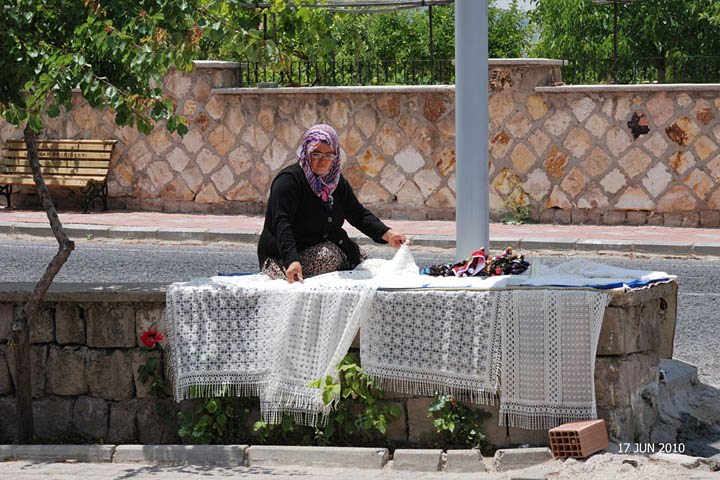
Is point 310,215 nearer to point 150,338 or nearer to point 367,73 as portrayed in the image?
point 150,338

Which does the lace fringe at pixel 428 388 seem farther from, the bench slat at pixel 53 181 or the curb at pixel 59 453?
→ the bench slat at pixel 53 181

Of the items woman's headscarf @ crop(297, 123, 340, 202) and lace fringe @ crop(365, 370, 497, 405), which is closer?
lace fringe @ crop(365, 370, 497, 405)

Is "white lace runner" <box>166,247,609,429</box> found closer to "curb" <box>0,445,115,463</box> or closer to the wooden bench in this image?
"curb" <box>0,445,115,463</box>

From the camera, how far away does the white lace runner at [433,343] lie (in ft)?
20.2

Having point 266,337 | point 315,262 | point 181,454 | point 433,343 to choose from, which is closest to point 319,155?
point 315,262

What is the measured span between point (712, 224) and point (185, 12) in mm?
10251

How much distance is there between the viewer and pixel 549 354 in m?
6.09

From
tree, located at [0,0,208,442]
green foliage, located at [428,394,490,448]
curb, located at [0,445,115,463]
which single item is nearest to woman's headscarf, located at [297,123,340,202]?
tree, located at [0,0,208,442]

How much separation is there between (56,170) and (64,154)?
257 mm

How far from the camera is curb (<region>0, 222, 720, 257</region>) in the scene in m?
13.5

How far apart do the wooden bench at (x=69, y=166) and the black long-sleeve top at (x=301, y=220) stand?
10521mm

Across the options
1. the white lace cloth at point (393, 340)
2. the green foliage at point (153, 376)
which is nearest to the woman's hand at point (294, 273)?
the white lace cloth at point (393, 340)

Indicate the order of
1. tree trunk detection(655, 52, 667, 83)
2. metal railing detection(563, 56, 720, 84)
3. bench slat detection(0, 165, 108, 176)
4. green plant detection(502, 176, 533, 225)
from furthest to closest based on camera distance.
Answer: bench slat detection(0, 165, 108, 176) < tree trunk detection(655, 52, 667, 83) < green plant detection(502, 176, 533, 225) < metal railing detection(563, 56, 720, 84)

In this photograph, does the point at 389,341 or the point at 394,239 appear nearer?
the point at 389,341
